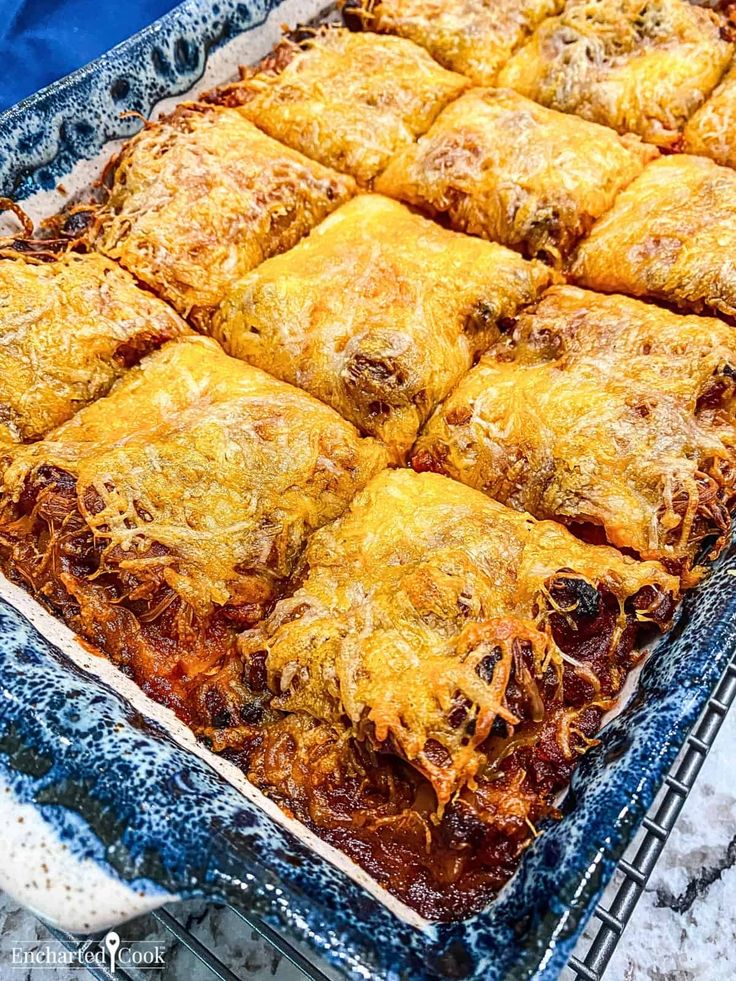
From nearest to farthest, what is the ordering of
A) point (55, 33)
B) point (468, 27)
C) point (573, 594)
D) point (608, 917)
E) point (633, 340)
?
1. point (608, 917)
2. point (573, 594)
3. point (633, 340)
4. point (468, 27)
5. point (55, 33)

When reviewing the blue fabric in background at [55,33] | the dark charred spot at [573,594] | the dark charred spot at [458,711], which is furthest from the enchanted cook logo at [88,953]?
the blue fabric in background at [55,33]

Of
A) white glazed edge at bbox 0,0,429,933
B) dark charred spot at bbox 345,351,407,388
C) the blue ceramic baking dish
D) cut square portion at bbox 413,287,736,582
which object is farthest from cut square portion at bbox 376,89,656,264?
white glazed edge at bbox 0,0,429,933

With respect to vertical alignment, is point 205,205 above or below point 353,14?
below

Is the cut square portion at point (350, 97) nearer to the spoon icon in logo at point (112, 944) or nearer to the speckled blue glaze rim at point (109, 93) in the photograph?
the speckled blue glaze rim at point (109, 93)

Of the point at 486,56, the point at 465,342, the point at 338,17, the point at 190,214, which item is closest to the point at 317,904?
the point at 465,342

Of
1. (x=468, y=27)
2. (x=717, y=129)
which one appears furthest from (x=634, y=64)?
(x=468, y=27)

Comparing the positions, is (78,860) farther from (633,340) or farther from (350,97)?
(350,97)
